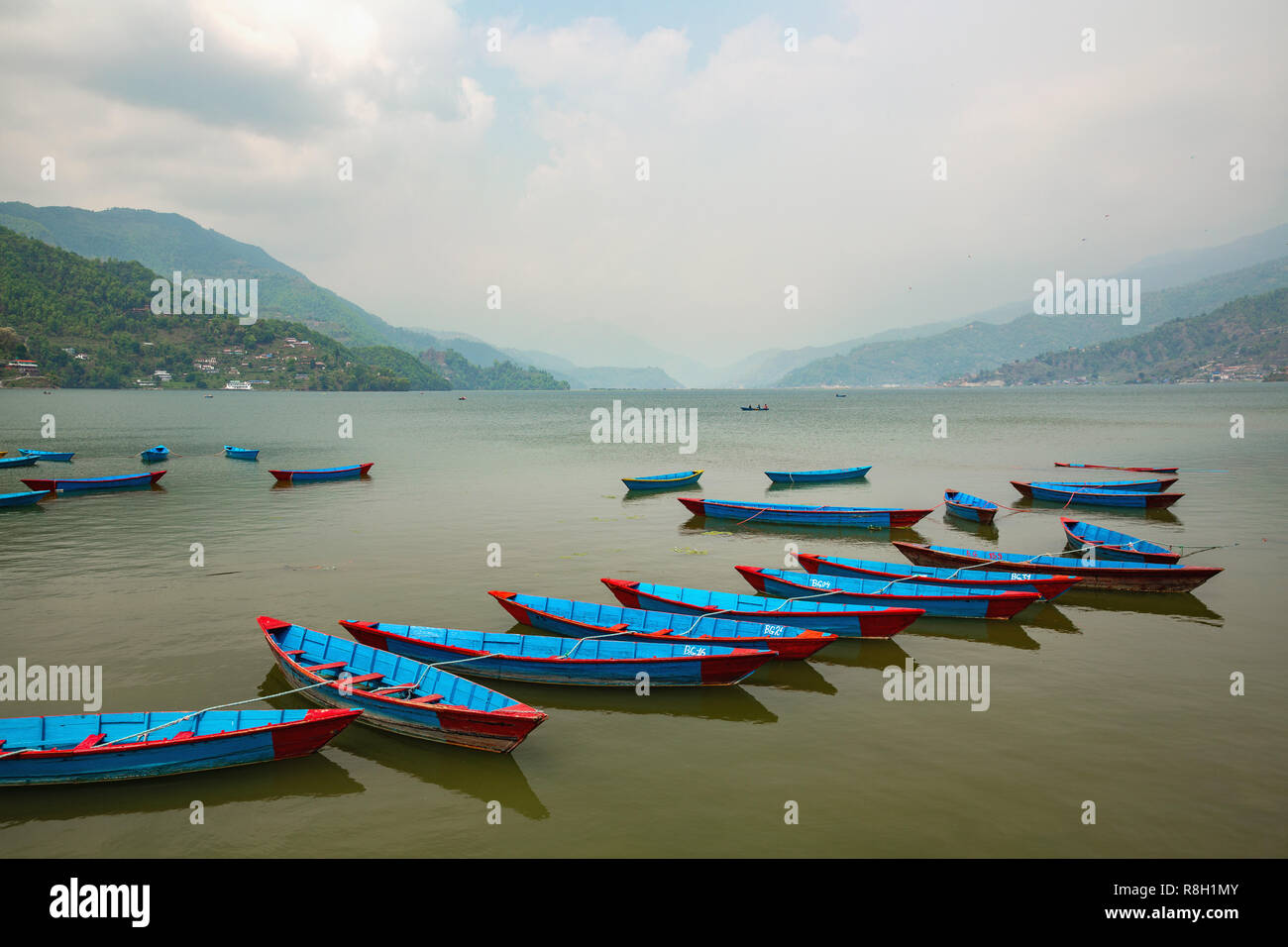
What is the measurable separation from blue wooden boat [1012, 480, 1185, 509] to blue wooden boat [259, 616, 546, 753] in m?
35.7

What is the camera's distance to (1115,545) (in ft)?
91.9

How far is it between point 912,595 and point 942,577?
2061mm

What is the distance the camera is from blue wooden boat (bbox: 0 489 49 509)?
40781 mm

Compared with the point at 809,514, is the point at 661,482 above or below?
above

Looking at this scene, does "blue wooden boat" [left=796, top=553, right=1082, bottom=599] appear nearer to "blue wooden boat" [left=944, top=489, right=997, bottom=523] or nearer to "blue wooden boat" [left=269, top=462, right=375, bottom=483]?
"blue wooden boat" [left=944, top=489, right=997, bottom=523]

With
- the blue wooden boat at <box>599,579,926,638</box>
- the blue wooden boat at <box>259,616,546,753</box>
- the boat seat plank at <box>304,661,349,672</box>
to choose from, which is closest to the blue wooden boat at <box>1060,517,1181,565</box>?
the blue wooden boat at <box>599,579,926,638</box>

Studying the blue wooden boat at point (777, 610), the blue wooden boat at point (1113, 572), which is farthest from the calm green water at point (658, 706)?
the blue wooden boat at point (777, 610)

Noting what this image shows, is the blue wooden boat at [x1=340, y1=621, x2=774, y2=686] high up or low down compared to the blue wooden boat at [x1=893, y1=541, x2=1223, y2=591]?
down

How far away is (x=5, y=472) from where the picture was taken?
2184 inches

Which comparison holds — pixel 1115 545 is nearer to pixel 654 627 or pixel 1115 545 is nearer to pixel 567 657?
pixel 654 627

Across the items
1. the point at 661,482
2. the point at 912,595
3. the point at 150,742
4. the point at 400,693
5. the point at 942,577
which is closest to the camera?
the point at 150,742

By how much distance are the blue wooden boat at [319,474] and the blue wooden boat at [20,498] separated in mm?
12692

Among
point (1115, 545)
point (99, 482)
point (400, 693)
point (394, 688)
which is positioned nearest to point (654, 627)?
point (400, 693)
